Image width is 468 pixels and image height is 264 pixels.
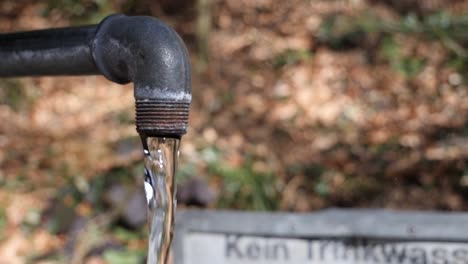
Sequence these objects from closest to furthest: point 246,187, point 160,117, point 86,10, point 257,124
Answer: point 160,117, point 246,187, point 257,124, point 86,10

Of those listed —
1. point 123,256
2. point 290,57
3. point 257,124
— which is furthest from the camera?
point 290,57

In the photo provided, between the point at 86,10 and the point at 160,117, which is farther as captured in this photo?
the point at 86,10

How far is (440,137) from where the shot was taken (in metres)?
3.79

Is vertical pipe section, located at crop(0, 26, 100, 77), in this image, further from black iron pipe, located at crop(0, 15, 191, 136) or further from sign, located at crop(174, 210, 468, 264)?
sign, located at crop(174, 210, 468, 264)

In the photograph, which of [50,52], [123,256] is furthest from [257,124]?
[50,52]

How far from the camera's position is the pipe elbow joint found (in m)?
1.33

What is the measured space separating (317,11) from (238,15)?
1.88 ft

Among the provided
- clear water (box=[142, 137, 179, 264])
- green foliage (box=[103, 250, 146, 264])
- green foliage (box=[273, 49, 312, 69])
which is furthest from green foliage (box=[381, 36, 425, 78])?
clear water (box=[142, 137, 179, 264])

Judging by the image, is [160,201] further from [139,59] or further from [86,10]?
[86,10]

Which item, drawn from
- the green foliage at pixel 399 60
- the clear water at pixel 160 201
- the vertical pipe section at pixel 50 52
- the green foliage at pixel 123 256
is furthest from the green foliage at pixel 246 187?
the vertical pipe section at pixel 50 52

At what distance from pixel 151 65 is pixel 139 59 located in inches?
1.0

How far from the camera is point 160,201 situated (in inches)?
61.9

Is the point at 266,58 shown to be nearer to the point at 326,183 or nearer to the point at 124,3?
the point at 124,3

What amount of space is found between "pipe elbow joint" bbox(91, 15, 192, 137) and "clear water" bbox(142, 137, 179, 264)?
0.15 meters
